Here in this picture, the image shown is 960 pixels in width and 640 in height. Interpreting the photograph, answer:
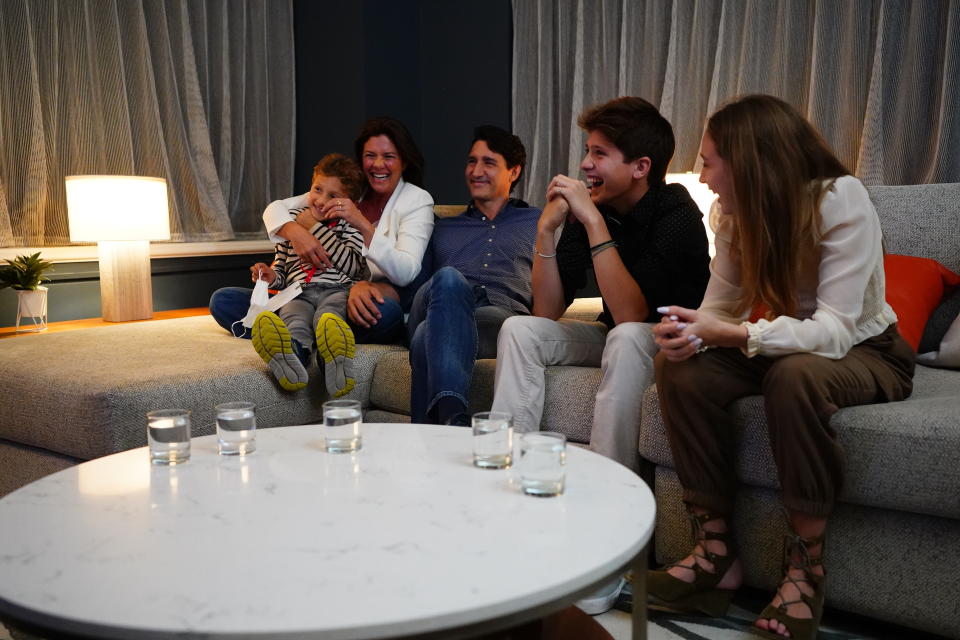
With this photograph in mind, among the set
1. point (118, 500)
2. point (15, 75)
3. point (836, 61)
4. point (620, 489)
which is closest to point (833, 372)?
point (620, 489)

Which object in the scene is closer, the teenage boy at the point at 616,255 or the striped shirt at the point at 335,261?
the teenage boy at the point at 616,255

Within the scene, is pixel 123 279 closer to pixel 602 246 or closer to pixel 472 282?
pixel 472 282

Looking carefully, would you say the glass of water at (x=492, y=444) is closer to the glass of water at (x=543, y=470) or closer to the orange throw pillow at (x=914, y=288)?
the glass of water at (x=543, y=470)

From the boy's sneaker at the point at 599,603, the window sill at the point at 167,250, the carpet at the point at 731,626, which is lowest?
the carpet at the point at 731,626

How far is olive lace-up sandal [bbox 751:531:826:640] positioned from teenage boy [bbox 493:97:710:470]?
0.47m

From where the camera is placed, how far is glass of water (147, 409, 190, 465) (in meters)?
1.29

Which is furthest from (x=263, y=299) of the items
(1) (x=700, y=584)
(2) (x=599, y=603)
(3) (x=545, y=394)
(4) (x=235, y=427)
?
(1) (x=700, y=584)

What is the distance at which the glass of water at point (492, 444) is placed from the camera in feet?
4.09

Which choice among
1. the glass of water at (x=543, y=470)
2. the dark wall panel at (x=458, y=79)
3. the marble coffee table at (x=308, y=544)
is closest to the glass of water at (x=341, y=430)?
the marble coffee table at (x=308, y=544)

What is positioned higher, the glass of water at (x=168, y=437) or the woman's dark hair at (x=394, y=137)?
the woman's dark hair at (x=394, y=137)

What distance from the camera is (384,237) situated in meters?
2.52

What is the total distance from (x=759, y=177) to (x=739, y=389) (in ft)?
1.31

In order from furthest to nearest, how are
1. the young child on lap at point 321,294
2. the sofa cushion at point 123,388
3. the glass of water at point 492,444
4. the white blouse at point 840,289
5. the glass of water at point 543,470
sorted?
the young child on lap at point 321,294 → the sofa cushion at point 123,388 → the white blouse at point 840,289 → the glass of water at point 492,444 → the glass of water at point 543,470

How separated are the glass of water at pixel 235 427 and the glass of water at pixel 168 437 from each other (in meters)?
0.06
